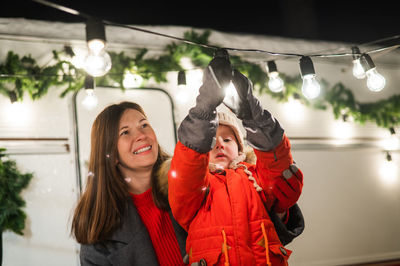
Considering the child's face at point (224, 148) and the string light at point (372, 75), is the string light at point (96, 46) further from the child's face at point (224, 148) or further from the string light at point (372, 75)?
the string light at point (372, 75)

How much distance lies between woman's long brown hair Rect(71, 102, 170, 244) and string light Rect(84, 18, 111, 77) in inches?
26.0

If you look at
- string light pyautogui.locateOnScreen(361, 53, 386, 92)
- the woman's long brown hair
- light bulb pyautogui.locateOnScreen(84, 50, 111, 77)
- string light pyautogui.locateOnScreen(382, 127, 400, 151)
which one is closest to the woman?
the woman's long brown hair

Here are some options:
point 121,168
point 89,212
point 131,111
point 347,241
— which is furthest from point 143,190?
point 347,241

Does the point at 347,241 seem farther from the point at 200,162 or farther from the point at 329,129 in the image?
the point at 200,162

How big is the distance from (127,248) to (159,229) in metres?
0.19

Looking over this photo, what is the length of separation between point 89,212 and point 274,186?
1.02 metres

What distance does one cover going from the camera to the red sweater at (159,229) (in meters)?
1.87

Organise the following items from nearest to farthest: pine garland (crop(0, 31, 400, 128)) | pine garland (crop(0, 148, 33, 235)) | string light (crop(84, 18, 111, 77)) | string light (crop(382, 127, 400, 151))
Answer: string light (crop(84, 18, 111, 77))
pine garland (crop(0, 148, 33, 235))
pine garland (crop(0, 31, 400, 128))
string light (crop(382, 127, 400, 151))

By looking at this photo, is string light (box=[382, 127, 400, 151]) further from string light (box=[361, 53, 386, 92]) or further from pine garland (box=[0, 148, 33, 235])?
pine garland (box=[0, 148, 33, 235])

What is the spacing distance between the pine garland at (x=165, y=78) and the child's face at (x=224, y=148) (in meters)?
0.67

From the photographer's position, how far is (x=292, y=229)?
1734 mm

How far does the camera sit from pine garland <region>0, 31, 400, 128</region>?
2.85m

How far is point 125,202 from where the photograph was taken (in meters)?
1.95

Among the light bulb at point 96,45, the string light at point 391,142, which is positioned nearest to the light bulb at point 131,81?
the light bulb at point 96,45
